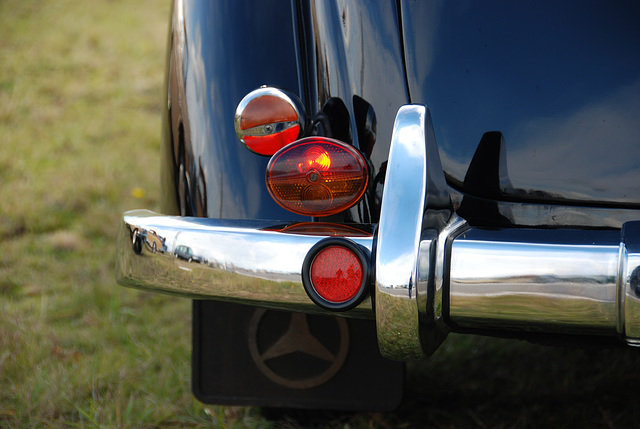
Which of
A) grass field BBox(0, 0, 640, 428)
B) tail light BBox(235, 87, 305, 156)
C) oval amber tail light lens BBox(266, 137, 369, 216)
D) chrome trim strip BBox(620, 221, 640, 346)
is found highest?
tail light BBox(235, 87, 305, 156)

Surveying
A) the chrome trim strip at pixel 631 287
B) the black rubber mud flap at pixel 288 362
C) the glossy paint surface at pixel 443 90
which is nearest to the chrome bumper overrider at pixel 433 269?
the chrome trim strip at pixel 631 287

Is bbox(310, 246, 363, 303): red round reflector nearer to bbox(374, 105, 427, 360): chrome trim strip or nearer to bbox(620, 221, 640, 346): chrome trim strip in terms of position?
bbox(374, 105, 427, 360): chrome trim strip

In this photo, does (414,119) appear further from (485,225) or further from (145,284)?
(145,284)

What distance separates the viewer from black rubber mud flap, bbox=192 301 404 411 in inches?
60.5

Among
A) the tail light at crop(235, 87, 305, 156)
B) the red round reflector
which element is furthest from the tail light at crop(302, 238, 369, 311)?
the tail light at crop(235, 87, 305, 156)

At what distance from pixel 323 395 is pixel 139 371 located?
0.66 meters

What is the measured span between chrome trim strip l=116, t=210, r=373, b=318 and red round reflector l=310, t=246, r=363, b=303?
3cm

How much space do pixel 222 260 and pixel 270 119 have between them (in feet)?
0.97

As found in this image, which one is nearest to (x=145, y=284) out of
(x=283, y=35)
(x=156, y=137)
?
(x=283, y=35)

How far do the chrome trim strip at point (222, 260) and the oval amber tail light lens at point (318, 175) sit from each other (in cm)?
8

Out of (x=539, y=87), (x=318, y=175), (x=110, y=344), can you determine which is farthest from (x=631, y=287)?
(x=110, y=344)

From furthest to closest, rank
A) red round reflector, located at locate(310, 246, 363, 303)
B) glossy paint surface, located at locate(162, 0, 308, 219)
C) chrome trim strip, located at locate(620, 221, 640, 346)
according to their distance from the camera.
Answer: glossy paint surface, located at locate(162, 0, 308, 219)
red round reflector, located at locate(310, 246, 363, 303)
chrome trim strip, located at locate(620, 221, 640, 346)

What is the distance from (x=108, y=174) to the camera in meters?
3.65

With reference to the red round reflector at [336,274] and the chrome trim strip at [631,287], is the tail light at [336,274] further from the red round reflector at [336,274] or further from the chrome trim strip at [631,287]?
the chrome trim strip at [631,287]
